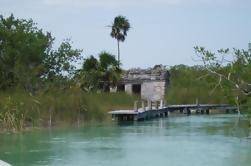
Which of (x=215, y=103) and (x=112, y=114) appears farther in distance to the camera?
(x=215, y=103)

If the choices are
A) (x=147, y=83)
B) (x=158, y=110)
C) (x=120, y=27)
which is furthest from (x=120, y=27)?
(x=158, y=110)

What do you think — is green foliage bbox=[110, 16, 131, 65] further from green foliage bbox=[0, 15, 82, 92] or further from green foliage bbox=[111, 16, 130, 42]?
green foliage bbox=[0, 15, 82, 92]

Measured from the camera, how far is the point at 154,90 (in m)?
50.7

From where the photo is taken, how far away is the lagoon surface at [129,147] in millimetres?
19641

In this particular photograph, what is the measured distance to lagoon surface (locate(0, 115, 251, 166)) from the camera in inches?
773

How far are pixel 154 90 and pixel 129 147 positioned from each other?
27.2 metres

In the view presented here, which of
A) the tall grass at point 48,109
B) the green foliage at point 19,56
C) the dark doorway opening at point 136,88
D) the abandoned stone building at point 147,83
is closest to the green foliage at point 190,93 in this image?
the abandoned stone building at point 147,83

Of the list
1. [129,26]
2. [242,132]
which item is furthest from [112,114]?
[129,26]

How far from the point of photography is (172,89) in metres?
50.6

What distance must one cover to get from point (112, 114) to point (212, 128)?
7.41 meters

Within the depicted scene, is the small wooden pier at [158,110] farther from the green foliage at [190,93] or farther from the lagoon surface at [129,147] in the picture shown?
the lagoon surface at [129,147]

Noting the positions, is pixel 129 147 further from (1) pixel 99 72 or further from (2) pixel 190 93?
(2) pixel 190 93

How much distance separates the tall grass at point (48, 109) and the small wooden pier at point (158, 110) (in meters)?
1.32

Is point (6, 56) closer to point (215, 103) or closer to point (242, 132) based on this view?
point (242, 132)
